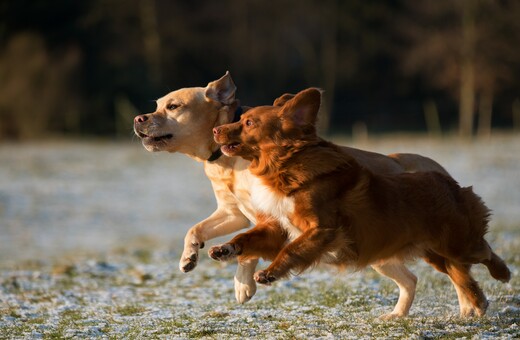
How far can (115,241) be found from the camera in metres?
16.1

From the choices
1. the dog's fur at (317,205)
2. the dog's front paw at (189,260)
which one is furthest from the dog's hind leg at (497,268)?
the dog's front paw at (189,260)

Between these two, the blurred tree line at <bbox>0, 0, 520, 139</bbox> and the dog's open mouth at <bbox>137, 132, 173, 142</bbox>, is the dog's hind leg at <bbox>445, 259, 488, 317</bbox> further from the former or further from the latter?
the blurred tree line at <bbox>0, 0, 520, 139</bbox>

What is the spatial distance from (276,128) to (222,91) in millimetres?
1655

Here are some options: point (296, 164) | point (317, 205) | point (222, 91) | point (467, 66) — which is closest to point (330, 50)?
point (467, 66)

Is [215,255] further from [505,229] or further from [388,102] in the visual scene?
[388,102]

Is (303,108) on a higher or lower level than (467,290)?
higher

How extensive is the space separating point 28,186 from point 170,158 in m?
7.86

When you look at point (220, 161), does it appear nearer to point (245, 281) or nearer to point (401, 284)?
point (245, 281)

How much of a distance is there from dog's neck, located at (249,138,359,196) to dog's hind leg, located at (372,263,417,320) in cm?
139

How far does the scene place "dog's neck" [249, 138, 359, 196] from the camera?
5.39m

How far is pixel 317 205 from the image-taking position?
5.34 m

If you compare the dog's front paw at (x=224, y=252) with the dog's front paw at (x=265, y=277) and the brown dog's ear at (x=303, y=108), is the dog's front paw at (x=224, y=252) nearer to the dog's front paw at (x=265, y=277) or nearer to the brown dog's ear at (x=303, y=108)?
the dog's front paw at (x=265, y=277)

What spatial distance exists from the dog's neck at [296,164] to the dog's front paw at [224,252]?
1.60ft

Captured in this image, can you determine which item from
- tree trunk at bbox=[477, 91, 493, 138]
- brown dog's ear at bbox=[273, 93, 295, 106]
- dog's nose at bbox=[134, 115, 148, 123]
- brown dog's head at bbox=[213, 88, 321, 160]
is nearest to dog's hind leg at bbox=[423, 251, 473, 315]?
brown dog's head at bbox=[213, 88, 321, 160]
